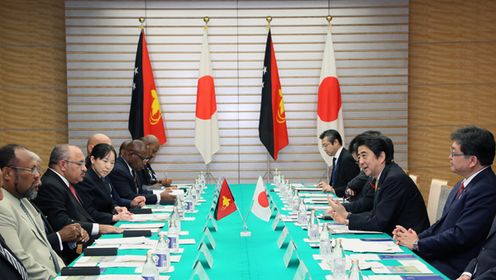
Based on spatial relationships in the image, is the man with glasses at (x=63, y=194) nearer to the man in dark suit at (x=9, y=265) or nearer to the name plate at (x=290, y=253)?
the man in dark suit at (x=9, y=265)

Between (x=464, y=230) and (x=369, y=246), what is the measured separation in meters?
0.54

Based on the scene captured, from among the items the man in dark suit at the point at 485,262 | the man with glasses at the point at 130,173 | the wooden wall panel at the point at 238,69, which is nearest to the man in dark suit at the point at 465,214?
the man in dark suit at the point at 485,262

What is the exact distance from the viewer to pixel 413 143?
30.7 ft

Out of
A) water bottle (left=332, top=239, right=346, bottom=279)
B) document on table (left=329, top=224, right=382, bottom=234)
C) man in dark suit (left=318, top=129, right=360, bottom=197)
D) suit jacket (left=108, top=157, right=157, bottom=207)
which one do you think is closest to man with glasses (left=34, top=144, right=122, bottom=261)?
document on table (left=329, top=224, right=382, bottom=234)

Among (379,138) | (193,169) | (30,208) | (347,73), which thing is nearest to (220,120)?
(193,169)

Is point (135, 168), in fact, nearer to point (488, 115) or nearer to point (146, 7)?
point (146, 7)

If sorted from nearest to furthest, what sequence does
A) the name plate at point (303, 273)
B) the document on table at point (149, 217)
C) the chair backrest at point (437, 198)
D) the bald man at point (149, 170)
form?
the name plate at point (303, 273)
the document on table at point (149, 217)
the chair backrest at point (437, 198)
the bald man at point (149, 170)

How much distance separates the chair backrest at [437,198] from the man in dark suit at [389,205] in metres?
1.32

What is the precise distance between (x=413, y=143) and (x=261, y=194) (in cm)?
578

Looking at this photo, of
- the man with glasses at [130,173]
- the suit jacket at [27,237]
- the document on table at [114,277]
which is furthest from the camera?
the man with glasses at [130,173]

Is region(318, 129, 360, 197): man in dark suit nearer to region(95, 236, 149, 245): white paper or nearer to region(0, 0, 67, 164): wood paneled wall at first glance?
region(95, 236, 149, 245): white paper

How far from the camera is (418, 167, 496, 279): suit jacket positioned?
133 inches

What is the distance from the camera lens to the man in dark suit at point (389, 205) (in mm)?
3973

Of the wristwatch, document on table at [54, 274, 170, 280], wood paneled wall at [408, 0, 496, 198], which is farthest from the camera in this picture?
wood paneled wall at [408, 0, 496, 198]
